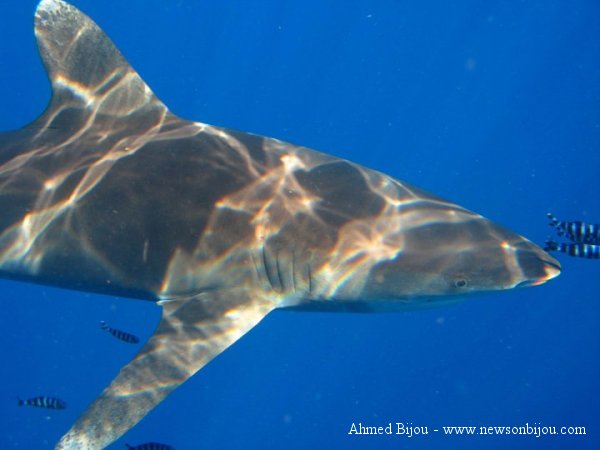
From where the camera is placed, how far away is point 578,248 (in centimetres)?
618

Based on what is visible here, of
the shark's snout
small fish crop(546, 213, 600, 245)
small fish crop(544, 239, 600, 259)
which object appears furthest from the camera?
small fish crop(546, 213, 600, 245)

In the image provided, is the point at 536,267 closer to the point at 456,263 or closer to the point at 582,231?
the point at 456,263

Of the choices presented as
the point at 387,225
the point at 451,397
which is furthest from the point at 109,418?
the point at 451,397

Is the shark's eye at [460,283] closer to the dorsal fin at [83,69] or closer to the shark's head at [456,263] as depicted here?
the shark's head at [456,263]

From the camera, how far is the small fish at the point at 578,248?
6.06 meters

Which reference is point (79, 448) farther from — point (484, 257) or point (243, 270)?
point (484, 257)

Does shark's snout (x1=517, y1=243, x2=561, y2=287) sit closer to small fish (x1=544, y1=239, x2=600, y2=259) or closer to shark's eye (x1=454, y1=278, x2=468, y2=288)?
shark's eye (x1=454, y1=278, x2=468, y2=288)

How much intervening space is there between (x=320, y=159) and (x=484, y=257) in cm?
193

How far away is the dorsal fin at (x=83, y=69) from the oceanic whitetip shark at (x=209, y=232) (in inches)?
1.3

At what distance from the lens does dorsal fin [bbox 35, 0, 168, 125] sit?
17.2 ft

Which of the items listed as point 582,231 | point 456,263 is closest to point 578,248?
point 582,231

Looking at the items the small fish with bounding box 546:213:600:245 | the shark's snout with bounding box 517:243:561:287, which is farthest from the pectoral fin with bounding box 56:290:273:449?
the small fish with bounding box 546:213:600:245

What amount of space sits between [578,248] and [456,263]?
284 centimetres

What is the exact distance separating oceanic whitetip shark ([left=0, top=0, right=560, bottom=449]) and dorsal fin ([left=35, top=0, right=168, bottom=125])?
33 millimetres
